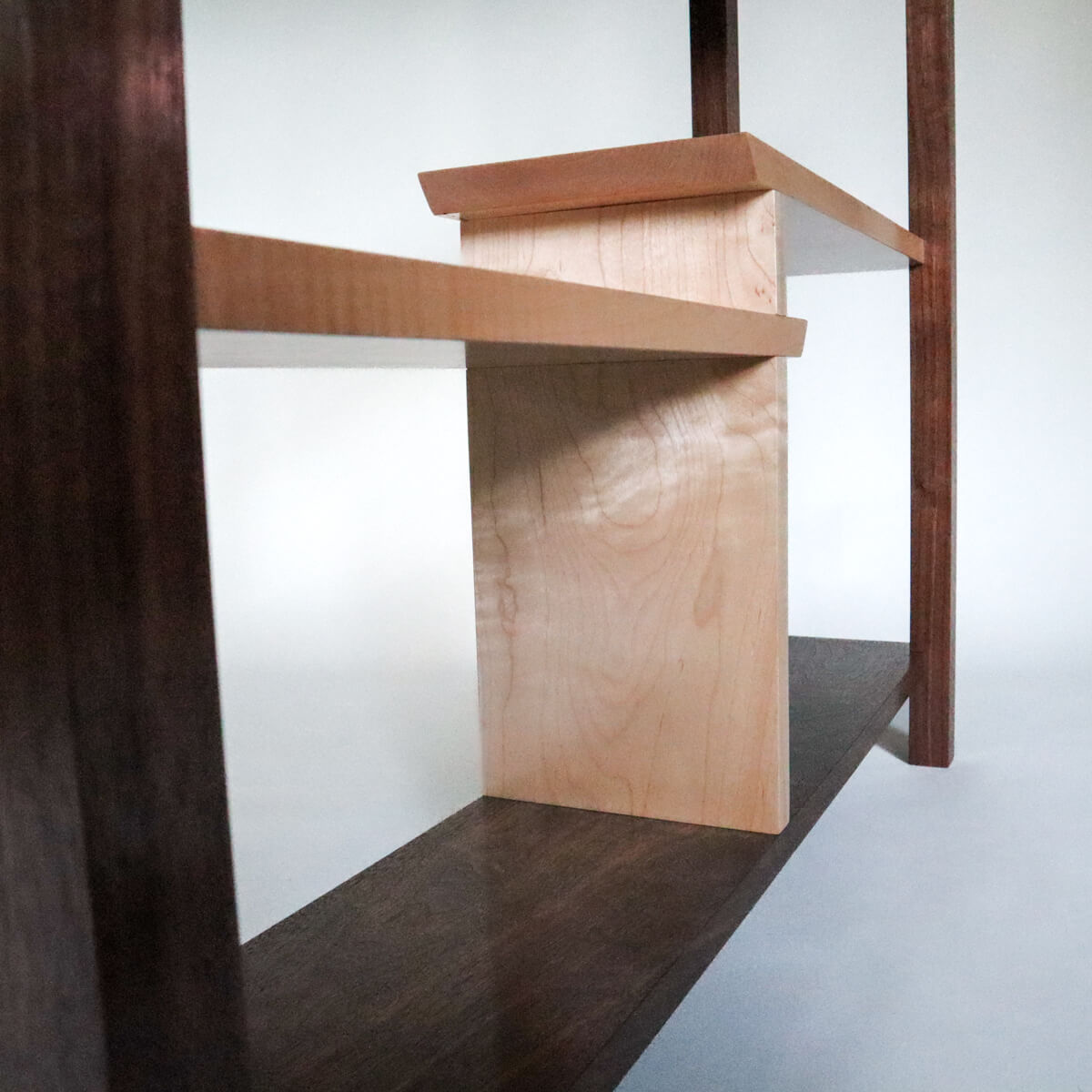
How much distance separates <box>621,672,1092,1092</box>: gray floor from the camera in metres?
1.27

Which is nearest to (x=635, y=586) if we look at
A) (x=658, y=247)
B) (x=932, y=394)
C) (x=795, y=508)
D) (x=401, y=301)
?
(x=658, y=247)

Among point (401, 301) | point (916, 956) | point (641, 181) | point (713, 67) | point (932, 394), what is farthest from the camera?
point (713, 67)

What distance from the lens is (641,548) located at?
50.1 inches

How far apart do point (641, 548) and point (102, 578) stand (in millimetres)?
855

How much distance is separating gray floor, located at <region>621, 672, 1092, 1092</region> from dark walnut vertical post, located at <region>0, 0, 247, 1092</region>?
0.89 metres

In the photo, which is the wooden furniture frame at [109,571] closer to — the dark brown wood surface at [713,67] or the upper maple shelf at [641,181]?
the upper maple shelf at [641,181]

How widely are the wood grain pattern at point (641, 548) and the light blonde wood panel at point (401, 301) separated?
323 mm

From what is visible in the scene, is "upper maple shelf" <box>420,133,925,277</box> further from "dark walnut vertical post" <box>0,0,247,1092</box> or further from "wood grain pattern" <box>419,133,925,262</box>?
"dark walnut vertical post" <box>0,0,247,1092</box>

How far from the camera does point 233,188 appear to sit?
446 cm

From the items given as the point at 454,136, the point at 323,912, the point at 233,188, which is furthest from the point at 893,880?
the point at 233,188

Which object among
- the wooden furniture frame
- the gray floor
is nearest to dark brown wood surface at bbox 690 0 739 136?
the gray floor

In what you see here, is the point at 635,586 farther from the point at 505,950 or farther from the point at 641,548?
the point at 505,950

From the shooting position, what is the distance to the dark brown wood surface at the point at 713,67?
7.59 feet

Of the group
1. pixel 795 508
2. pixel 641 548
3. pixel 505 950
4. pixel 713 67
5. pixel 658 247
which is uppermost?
pixel 713 67
